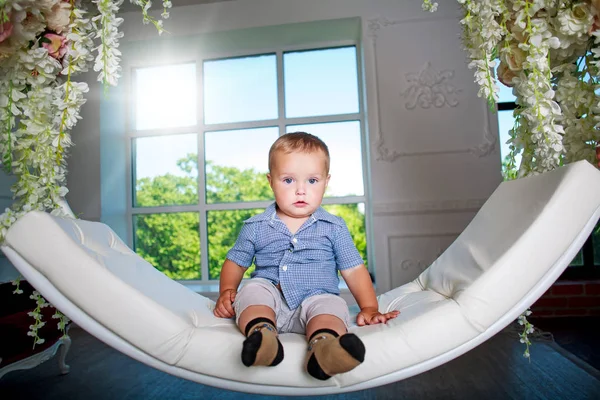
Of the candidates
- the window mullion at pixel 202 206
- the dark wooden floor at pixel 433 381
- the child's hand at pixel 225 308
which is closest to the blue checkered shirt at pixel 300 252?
the child's hand at pixel 225 308

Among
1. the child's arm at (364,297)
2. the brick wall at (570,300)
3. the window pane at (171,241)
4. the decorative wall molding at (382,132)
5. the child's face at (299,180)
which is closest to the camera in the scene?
the child's arm at (364,297)

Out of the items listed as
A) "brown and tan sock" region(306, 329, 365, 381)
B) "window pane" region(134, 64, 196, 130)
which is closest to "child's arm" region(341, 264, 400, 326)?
"brown and tan sock" region(306, 329, 365, 381)

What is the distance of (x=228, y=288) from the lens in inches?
59.0

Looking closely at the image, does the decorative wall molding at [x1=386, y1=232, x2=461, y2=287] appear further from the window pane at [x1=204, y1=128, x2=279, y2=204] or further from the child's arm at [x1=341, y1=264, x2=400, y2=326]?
the child's arm at [x1=341, y1=264, x2=400, y2=326]

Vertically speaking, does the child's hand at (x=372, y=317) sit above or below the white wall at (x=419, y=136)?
below

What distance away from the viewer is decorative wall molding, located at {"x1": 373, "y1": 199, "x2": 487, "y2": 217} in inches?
133

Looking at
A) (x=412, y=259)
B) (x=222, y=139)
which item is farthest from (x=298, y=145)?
(x=222, y=139)

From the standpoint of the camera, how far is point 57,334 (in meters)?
2.28

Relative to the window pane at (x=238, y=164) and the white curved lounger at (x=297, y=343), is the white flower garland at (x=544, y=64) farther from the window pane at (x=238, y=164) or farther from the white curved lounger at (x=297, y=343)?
the window pane at (x=238, y=164)

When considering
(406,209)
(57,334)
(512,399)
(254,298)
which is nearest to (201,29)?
(406,209)

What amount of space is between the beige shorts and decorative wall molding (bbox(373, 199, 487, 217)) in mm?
2141

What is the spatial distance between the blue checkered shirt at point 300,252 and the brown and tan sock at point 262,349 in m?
0.40

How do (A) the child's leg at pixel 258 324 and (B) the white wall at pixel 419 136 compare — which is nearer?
(A) the child's leg at pixel 258 324

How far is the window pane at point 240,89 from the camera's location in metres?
4.09
